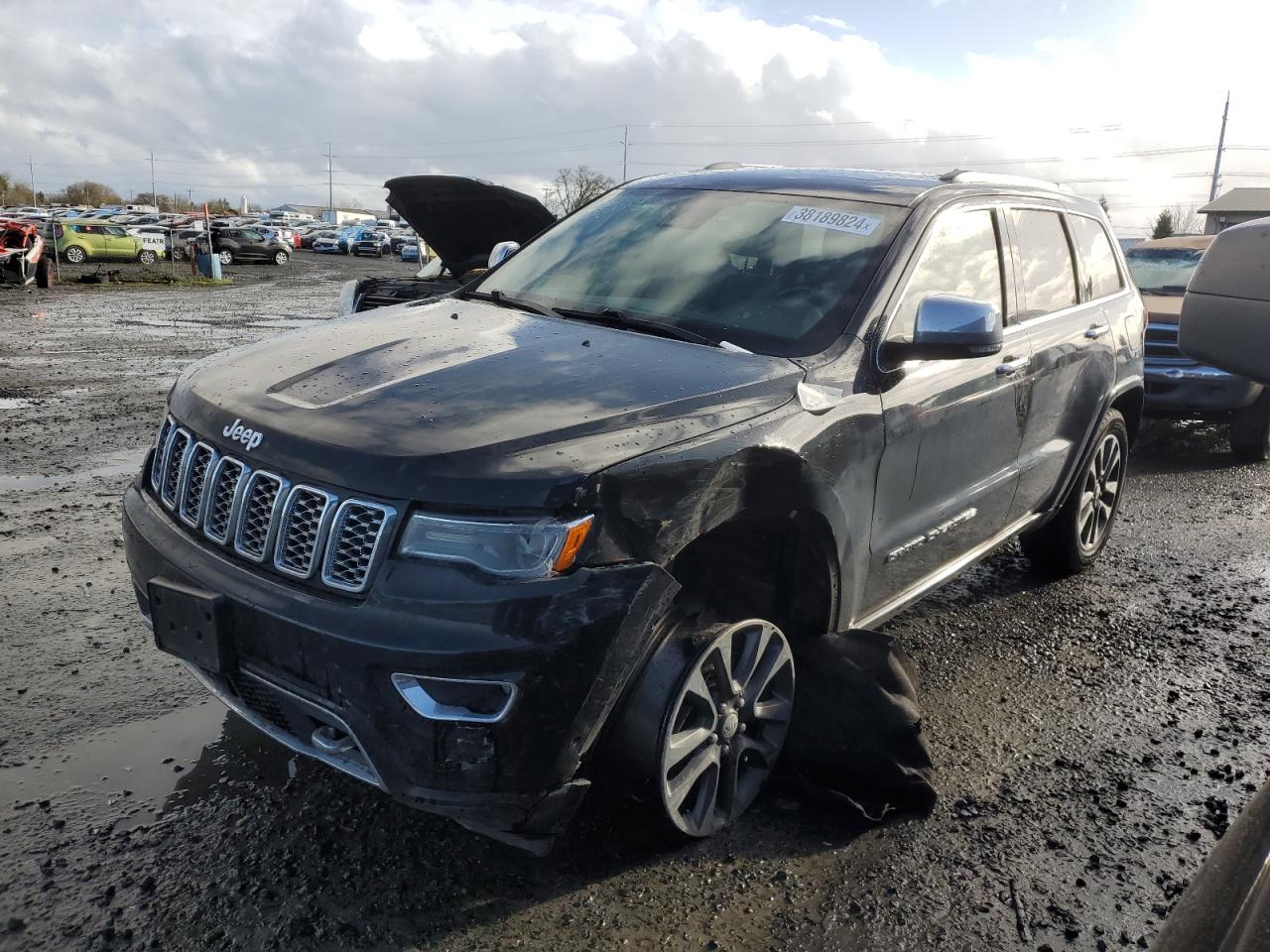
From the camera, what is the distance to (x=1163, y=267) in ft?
34.0

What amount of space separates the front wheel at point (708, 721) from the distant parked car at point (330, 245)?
53.8 meters

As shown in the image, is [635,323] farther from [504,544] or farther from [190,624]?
[190,624]

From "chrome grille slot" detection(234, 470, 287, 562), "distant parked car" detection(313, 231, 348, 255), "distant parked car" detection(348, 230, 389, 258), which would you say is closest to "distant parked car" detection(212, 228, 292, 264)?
"distant parked car" detection(348, 230, 389, 258)

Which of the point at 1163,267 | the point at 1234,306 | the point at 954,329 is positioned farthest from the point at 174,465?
the point at 1163,267

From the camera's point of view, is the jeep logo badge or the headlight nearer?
the headlight

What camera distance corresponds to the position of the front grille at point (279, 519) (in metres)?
2.24

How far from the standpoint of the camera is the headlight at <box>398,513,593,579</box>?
2182 millimetres

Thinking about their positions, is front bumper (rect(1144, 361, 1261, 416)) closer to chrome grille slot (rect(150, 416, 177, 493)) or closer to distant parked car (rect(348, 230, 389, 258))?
chrome grille slot (rect(150, 416, 177, 493))

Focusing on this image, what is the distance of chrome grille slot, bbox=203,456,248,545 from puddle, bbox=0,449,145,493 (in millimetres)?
4086

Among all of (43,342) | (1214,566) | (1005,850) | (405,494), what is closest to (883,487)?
(1005,850)

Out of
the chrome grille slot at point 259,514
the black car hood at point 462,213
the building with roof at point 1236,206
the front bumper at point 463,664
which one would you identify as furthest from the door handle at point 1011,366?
the building with roof at point 1236,206

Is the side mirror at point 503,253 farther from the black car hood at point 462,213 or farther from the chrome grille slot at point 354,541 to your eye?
the chrome grille slot at point 354,541

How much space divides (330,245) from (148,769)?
5406 centimetres

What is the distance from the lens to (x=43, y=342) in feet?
43.0
